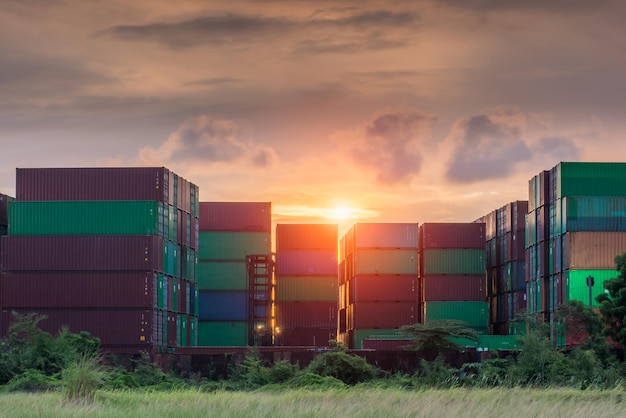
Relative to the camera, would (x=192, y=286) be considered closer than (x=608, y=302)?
No

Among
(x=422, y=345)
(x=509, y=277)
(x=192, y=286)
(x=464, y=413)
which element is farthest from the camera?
(x=509, y=277)

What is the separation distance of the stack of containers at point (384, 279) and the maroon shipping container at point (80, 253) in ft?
81.9

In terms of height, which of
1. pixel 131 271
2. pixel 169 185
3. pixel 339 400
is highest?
pixel 169 185

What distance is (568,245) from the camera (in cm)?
6831

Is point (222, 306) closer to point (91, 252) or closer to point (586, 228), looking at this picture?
point (91, 252)

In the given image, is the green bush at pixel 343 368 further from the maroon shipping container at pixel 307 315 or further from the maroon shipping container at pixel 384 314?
the maroon shipping container at pixel 384 314

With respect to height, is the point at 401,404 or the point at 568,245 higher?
the point at 568,245

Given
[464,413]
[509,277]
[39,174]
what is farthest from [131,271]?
[464,413]

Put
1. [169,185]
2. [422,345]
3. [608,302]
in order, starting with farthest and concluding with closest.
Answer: [169,185] → [422,345] → [608,302]

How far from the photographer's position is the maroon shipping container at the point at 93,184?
7031cm

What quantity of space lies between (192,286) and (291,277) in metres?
13.4

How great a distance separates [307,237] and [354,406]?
Result: 65.9 m

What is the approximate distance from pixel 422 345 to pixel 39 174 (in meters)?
24.5

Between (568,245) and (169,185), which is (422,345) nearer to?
(568,245)
